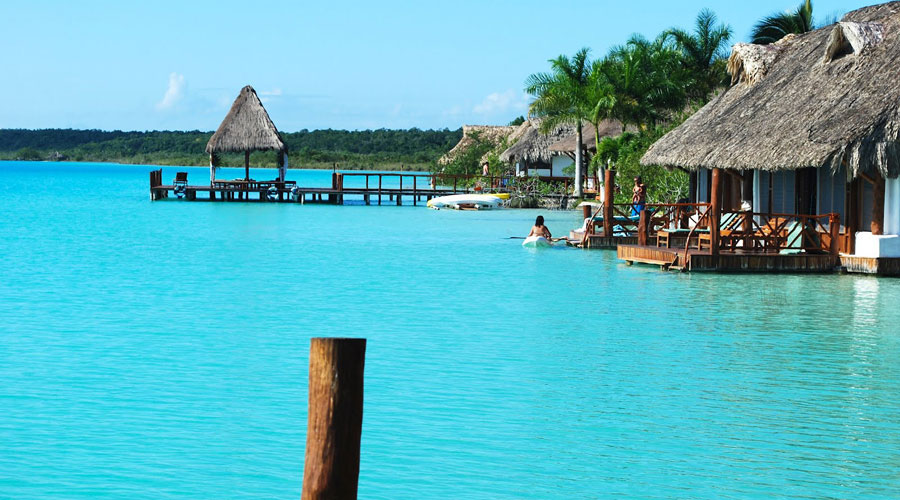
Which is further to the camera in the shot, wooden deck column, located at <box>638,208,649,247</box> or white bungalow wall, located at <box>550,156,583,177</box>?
white bungalow wall, located at <box>550,156,583,177</box>

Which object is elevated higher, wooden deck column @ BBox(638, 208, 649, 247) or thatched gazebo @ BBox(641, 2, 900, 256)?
thatched gazebo @ BBox(641, 2, 900, 256)

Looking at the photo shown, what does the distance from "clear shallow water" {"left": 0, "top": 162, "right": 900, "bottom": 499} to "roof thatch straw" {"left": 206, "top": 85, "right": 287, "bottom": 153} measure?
29.8 m

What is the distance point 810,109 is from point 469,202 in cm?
2788

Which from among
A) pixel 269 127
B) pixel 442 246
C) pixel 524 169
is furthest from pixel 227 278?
pixel 524 169

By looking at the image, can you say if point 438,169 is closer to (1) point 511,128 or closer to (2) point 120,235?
(1) point 511,128

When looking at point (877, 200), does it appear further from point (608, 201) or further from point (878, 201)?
point (608, 201)

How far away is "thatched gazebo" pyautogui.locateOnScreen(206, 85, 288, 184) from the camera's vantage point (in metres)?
53.2

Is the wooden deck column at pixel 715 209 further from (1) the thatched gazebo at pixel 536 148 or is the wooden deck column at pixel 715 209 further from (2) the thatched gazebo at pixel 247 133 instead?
(1) the thatched gazebo at pixel 536 148

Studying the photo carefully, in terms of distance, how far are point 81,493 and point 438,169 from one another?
7490 centimetres

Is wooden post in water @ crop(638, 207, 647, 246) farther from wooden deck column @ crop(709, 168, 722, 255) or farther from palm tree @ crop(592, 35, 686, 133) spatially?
palm tree @ crop(592, 35, 686, 133)

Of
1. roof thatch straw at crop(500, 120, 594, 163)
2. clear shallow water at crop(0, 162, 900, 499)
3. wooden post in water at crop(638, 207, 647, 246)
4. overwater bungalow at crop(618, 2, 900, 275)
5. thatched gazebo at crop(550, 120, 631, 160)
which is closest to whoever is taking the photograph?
clear shallow water at crop(0, 162, 900, 499)

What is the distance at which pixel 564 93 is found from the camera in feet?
154

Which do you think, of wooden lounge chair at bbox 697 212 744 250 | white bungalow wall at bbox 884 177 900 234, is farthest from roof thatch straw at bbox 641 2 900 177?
wooden lounge chair at bbox 697 212 744 250


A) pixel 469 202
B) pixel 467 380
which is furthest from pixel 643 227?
pixel 469 202
